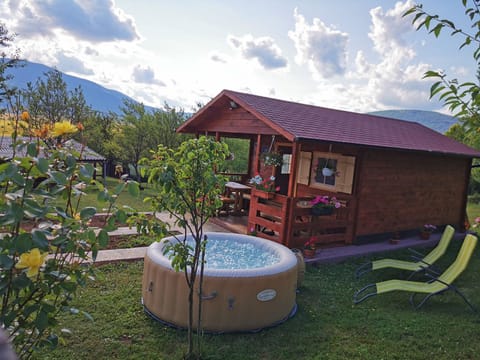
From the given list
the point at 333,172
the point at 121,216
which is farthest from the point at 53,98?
the point at 121,216

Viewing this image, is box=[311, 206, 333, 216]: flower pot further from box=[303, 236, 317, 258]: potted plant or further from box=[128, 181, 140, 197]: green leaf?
box=[128, 181, 140, 197]: green leaf

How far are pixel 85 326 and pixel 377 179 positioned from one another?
718cm

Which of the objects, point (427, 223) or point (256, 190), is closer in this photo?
point (256, 190)

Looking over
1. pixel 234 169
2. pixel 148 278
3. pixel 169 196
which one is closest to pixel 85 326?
pixel 148 278

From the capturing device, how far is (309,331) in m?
4.43

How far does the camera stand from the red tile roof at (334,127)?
7.70 m

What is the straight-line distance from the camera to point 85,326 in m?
4.20

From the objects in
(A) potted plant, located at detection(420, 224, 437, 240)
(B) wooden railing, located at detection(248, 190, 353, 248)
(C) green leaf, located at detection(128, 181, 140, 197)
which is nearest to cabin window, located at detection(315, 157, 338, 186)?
(B) wooden railing, located at detection(248, 190, 353, 248)

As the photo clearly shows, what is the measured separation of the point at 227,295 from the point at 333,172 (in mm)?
5985

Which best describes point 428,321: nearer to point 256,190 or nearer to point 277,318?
point 277,318

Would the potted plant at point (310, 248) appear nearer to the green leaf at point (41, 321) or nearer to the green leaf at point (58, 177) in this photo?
the green leaf at point (41, 321)

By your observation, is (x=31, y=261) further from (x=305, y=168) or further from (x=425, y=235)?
(x=425, y=235)

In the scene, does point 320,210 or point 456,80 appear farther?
point 320,210

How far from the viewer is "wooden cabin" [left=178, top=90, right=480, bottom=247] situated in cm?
773
